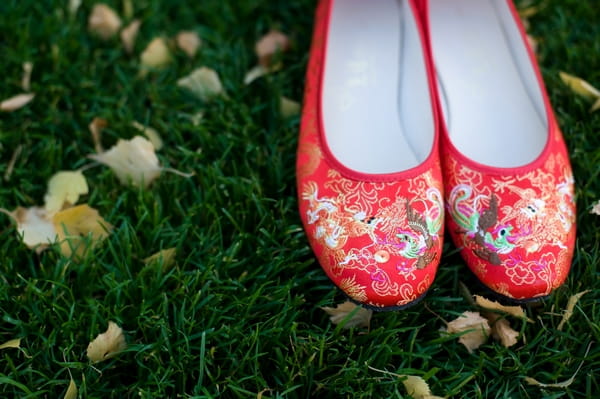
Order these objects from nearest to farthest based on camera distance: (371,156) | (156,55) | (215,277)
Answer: (215,277), (371,156), (156,55)

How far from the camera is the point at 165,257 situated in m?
1.10

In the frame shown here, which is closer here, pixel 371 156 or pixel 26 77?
pixel 371 156

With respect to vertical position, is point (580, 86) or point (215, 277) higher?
point (580, 86)

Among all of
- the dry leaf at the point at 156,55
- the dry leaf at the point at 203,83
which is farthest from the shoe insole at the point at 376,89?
the dry leaf at the point at 156,55

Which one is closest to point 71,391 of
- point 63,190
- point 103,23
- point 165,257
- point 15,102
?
point 165,257

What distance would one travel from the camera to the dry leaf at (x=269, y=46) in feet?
4.83

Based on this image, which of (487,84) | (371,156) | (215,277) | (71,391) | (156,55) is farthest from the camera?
(156,55)

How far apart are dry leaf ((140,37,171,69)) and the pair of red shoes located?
345 mm

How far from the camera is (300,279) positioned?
109cm

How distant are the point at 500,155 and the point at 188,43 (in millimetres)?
730

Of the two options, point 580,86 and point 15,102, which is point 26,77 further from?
point 580,86

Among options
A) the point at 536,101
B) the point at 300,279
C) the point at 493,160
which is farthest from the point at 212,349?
the point at 536,101

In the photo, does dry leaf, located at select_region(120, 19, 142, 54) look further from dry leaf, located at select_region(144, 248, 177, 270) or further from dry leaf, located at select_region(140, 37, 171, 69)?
dry leaf, located at select_region(144, 248, 177, 270)

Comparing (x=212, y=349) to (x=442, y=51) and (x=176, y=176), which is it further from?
(x=442, y=51)
